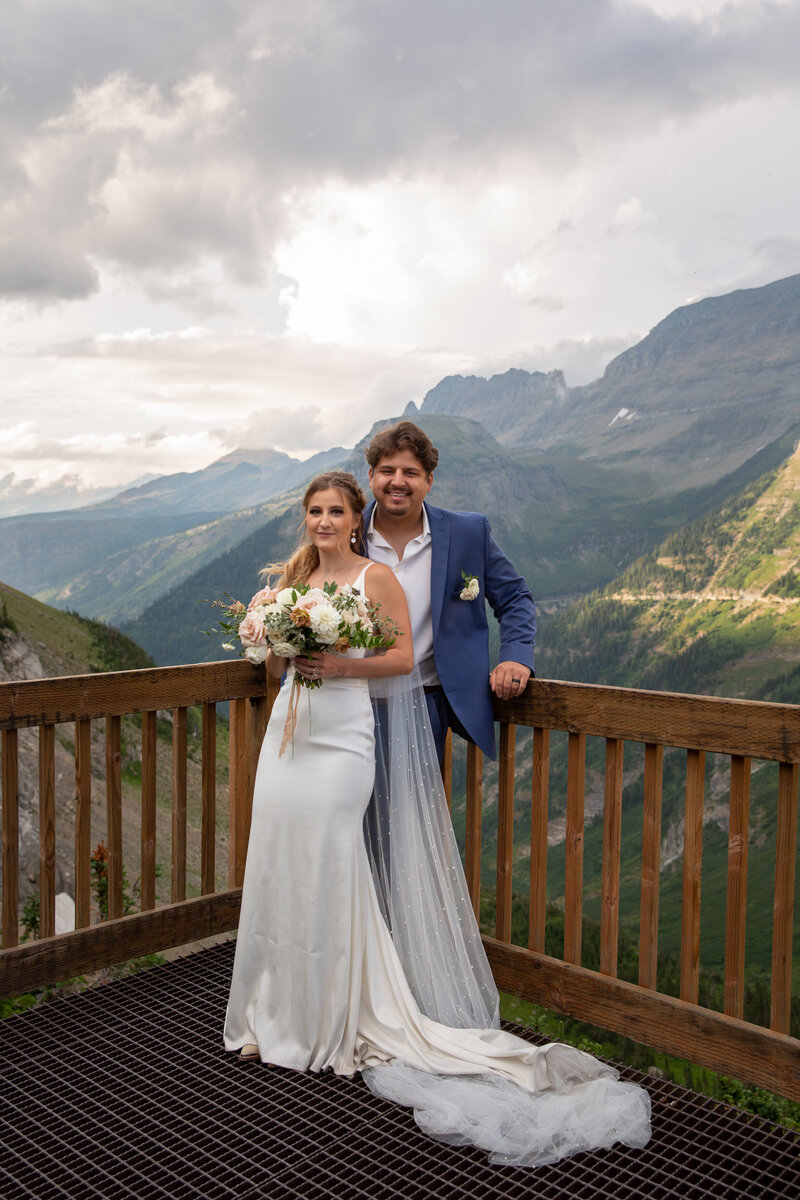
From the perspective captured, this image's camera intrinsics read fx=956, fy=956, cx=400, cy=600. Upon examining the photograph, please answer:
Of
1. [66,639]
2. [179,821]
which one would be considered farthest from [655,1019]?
[66,639]

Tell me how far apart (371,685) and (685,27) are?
745ft

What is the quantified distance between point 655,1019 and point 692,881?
19.5 inches

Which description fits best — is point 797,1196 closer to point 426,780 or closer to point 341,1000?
point 341,1000

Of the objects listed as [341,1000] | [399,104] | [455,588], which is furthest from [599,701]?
[399,104]

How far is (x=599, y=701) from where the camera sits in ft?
10.8

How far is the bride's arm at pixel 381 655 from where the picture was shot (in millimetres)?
3172

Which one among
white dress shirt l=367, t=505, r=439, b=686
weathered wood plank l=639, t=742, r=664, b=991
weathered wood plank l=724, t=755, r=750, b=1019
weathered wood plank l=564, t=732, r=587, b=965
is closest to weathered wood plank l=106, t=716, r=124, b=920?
white dress shirt l=367, t=505, r=439, b=686

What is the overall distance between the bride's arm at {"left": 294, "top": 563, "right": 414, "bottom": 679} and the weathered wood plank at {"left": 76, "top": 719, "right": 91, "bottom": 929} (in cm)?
91

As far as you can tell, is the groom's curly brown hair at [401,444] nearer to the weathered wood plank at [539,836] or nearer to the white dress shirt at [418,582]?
the white dress shirt at [418,582]

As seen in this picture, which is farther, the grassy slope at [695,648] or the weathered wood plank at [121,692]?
the grassy slope at [695,648]

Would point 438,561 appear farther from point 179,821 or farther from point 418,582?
point 179,821

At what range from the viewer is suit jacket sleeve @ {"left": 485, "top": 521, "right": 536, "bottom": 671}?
3539 mm

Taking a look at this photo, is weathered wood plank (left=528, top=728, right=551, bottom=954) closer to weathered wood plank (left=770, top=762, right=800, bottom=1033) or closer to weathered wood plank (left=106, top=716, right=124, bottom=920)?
weathered wood plank (left=770, top=762, right=800, bottom=1033)

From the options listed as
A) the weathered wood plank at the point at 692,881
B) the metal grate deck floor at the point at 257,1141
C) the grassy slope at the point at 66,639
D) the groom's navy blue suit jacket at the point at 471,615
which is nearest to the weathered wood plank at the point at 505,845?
the groom's navy blue suit jacket at the point at 471,615
